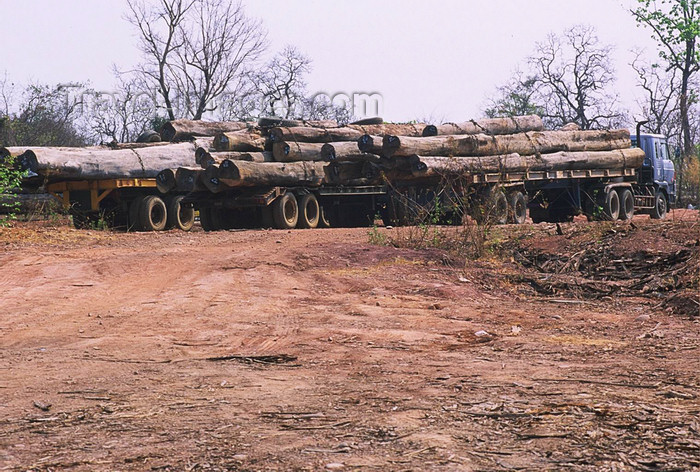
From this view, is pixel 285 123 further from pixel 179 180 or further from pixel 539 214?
pixel 539 214

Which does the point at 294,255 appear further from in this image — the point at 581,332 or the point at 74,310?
the point at 581,332

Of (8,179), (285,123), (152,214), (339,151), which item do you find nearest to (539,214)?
(339,151)

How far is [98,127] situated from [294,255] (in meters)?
50.8

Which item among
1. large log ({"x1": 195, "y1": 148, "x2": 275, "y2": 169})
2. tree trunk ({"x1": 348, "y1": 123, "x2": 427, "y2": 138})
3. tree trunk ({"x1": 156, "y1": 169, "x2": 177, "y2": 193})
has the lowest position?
tree trunk ({"x1": 156, "y1": 169, "x2": 177, "y2": 193})

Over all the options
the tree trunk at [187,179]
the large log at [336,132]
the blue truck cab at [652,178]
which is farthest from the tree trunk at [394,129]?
the blue truck cab at [652,178]

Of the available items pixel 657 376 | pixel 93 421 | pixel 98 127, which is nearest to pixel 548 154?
pixel 657 376

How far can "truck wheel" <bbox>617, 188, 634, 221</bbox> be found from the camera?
2536 cm

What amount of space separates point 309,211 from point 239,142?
258 centimetres

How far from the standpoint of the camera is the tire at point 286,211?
21672 mm

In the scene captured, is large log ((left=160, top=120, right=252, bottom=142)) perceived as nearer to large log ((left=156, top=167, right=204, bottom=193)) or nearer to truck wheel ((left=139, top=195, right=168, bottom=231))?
truck wheel ((left=139, top=195, right=168, bottom=231))

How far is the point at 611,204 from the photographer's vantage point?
80.5 ft

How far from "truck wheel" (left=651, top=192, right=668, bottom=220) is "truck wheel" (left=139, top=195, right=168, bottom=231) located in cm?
1501

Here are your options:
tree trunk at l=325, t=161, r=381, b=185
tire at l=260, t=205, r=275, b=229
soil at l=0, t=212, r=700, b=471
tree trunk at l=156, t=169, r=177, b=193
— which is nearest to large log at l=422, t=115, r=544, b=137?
tree trunk at l=325, t=161, r=381, b=185

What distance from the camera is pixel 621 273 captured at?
37.9ft
